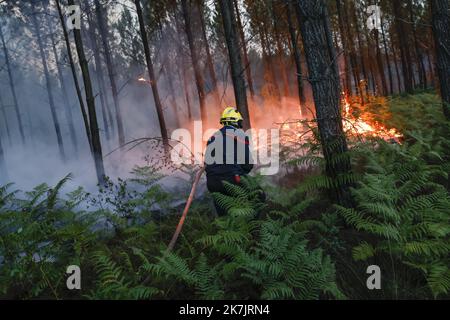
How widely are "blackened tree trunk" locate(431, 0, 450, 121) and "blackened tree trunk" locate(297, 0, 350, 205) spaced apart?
342cm

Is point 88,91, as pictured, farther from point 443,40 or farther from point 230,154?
point 443,40

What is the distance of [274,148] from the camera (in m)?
7.67

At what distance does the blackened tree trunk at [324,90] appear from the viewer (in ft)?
15.4

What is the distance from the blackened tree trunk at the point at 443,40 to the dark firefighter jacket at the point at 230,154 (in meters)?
4.31

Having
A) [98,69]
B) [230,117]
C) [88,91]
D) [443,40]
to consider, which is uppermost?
[98,69]

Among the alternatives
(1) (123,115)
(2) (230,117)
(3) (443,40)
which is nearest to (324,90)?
(2) (230,117)

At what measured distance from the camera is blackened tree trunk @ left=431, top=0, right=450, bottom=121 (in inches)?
260

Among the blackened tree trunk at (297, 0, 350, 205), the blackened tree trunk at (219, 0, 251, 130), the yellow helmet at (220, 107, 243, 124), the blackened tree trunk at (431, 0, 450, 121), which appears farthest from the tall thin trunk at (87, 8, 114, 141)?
the blackened tree trunk at (431, 0, 450, 121)

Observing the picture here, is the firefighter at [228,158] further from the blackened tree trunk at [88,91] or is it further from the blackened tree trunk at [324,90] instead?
the blackened tree trunk at [88,91]

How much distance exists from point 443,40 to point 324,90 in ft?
12.4

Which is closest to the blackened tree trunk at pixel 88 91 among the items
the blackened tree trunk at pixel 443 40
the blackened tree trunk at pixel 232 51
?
the blackened tree trunk at pixel 232 51

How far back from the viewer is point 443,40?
6668 millimetres

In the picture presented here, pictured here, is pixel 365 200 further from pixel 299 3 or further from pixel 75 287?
pixel 75 287
